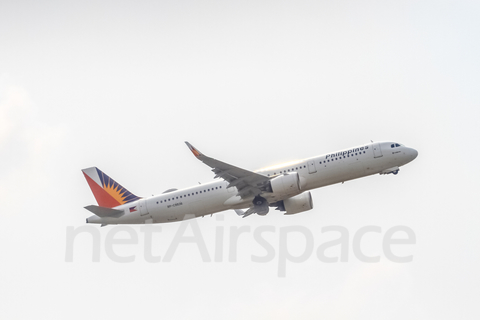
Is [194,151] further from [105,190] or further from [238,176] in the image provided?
[105,190]

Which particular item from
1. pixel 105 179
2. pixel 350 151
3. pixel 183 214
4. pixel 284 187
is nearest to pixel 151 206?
pixel 183 214

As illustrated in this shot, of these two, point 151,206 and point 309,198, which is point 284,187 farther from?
point 151,206

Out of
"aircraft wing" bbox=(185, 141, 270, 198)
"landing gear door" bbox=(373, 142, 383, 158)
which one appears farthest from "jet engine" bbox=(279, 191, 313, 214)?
"landing gear door" bbox=(373, 142, 383, 158)

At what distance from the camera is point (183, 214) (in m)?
55.3

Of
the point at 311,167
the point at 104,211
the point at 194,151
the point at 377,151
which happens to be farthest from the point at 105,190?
the point at 377,151

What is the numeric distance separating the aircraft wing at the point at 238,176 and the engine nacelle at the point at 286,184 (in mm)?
1099

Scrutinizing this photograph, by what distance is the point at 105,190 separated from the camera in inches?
2365

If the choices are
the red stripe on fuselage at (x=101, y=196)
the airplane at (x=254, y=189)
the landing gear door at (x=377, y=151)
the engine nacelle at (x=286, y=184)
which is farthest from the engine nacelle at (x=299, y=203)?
the red stripe on fuselage at (x=101, y=196)

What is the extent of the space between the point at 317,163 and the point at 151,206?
13962 mm

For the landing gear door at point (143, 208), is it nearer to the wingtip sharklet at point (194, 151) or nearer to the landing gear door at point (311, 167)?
the wingtip sharklet at point (194, 151)

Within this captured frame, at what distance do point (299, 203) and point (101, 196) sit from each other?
56.3ft

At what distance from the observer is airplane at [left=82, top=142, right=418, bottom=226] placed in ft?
172

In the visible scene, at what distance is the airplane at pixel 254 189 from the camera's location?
52375mm

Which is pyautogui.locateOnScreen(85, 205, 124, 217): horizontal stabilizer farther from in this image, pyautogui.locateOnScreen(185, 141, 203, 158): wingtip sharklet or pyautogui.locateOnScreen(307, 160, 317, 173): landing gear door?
pyautogui.locateOnScreen(307, 160, 317, 173): landing gear door
